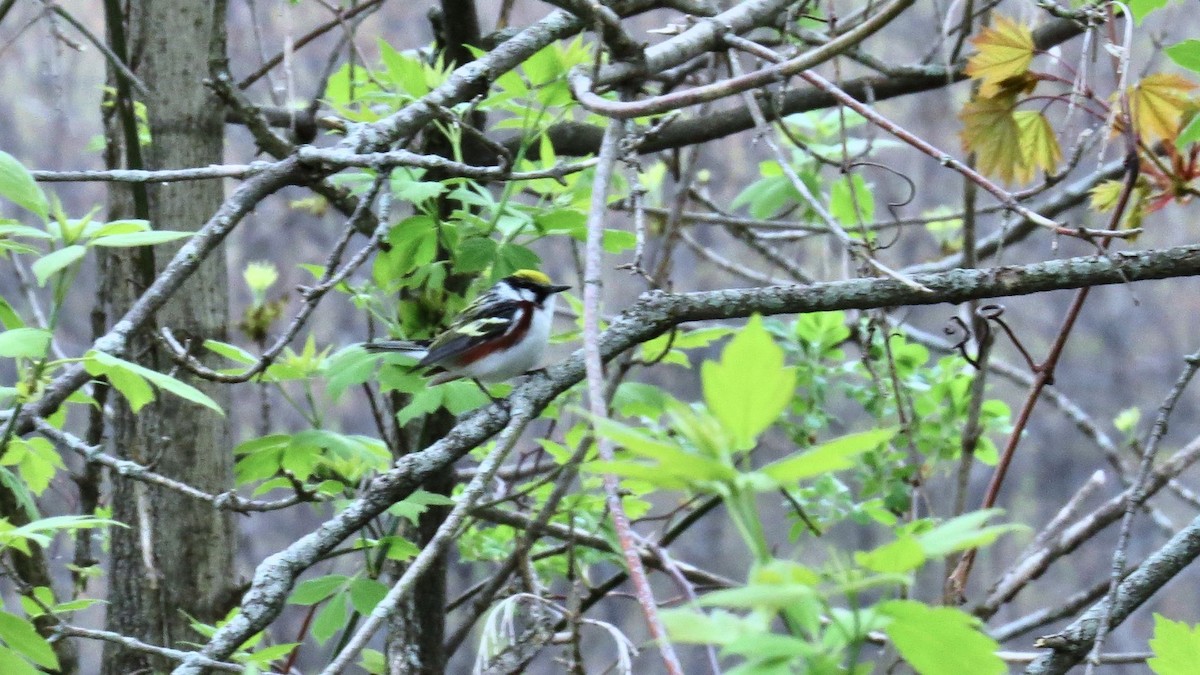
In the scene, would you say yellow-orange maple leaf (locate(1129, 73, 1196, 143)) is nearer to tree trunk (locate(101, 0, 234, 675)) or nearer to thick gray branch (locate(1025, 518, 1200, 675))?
thick gray branch (locate(1025, 518, 1200, 675))

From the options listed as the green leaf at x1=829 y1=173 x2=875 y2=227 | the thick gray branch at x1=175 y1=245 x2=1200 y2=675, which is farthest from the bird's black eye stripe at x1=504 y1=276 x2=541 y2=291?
the thick gray branch at x1=175 y1=245 x2=1200 y2=675

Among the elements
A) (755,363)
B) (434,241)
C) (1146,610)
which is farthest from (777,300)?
(1146,610)

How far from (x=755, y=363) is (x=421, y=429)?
70.2 inches

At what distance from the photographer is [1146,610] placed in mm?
5988

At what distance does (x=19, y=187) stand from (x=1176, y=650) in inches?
38.8

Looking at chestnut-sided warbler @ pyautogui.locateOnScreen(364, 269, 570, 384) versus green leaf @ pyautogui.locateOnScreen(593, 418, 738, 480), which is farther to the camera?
chestnut-sided warbler @ pyautogui.locateOnScreen(364, 269, 570, 384)

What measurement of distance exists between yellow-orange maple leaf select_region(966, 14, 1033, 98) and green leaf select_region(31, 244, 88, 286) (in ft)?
3.98

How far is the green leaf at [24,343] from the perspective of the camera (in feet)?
3.45

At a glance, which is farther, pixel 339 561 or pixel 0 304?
pixel 339 561

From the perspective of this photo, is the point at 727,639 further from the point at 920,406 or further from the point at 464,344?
the point at 920,406

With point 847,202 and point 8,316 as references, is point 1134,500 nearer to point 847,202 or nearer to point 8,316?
point 8,316

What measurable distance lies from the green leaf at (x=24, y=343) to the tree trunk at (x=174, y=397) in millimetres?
928

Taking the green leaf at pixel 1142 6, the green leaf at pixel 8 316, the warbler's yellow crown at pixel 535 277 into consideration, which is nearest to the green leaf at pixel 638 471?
the green leaf at pixel 8 316

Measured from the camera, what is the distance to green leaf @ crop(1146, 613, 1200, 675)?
2.62 ft
